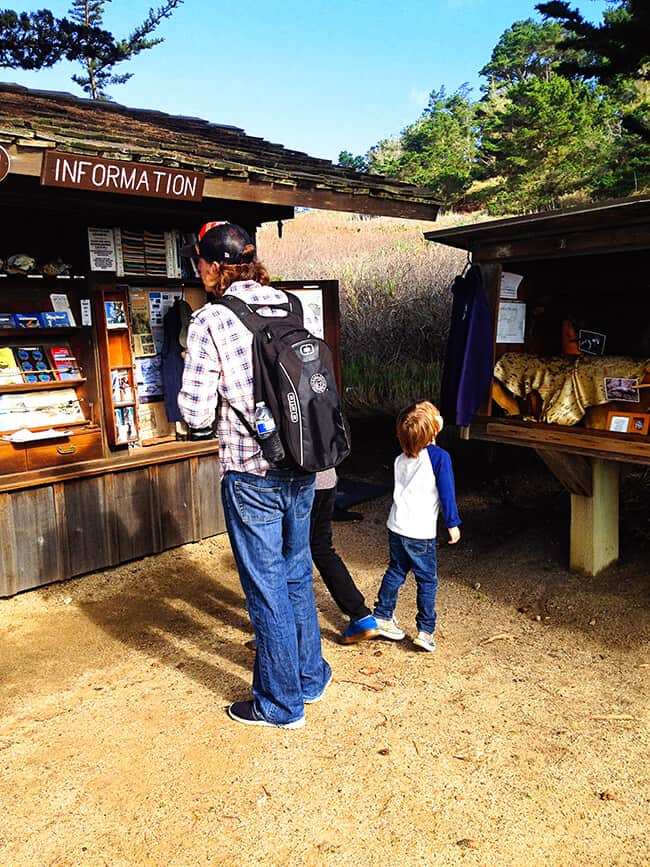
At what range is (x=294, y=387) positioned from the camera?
9.72ft

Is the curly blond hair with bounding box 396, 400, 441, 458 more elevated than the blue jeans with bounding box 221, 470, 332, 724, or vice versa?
the curly blond hair with bounding box 396, 400, 441, 458

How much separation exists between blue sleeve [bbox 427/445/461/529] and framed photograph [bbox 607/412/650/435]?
1.47 m

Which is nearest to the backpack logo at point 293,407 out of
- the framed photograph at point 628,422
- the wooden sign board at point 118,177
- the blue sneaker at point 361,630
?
the blue sneaker at point 361,630

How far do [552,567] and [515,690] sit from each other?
179 cm

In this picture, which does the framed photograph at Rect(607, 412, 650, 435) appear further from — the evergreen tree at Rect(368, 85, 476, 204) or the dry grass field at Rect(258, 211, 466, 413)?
the evergreen tree at Rect(368, 85, 476, 204)

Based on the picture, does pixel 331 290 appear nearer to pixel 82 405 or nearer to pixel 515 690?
pixel 82 405

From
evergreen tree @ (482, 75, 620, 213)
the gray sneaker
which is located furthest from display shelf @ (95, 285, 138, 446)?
evergreen tree @ (482, 75, 620, 213)

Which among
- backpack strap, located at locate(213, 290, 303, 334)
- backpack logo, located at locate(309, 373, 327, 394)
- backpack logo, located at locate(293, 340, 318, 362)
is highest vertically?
backpack strap, located at locate(213, 290, 303, 334)

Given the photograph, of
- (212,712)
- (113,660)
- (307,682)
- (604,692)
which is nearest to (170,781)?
(212,712)

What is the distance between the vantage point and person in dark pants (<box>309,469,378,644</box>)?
156 inches

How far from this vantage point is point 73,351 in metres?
5.58

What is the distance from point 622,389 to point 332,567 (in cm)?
230

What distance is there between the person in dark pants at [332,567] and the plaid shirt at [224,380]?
0.90 metres

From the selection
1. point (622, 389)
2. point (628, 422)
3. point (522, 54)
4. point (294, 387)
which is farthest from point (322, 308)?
point (522, 54)
